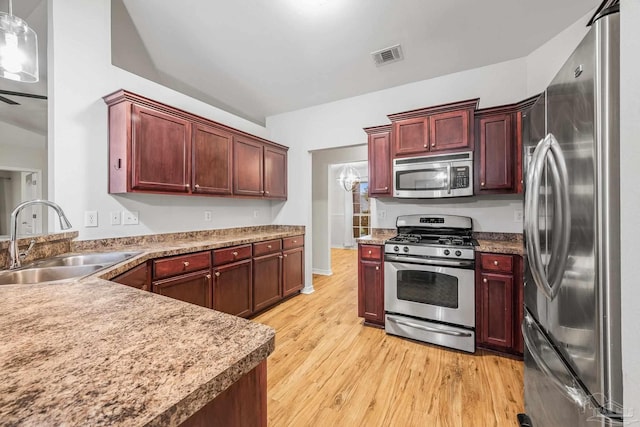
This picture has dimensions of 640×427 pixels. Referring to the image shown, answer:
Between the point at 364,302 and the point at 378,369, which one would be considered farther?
the point at 364,302

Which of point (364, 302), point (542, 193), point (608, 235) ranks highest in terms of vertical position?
point (542, 193)

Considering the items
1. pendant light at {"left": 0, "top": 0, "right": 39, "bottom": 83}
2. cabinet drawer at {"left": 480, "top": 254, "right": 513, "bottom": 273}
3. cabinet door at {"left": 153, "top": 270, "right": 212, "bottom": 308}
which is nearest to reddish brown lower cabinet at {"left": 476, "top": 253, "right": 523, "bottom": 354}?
cabinet drawer at {"left": 480, "top": 254, "right": 513, "bottom": 273}

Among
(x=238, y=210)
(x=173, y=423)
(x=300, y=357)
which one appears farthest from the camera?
(x=238, y=210)

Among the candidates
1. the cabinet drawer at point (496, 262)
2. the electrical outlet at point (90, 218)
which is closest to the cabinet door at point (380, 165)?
the cabinet drawer at point (496, 262)

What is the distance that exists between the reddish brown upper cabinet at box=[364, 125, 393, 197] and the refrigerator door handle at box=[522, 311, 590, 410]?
184 centimetres

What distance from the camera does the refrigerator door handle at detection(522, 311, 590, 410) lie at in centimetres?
86

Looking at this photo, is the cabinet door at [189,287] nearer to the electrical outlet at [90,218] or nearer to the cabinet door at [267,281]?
the cabinet door at [267,281]

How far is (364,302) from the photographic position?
9.45 feet

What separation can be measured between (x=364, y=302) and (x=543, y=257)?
197 centimetres

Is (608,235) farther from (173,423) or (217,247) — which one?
(217,247)

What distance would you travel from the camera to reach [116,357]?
57cm

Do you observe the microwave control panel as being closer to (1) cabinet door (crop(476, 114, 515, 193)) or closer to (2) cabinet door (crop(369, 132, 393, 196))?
(1) cabinet door (crop(476, 114, 515, 193))
